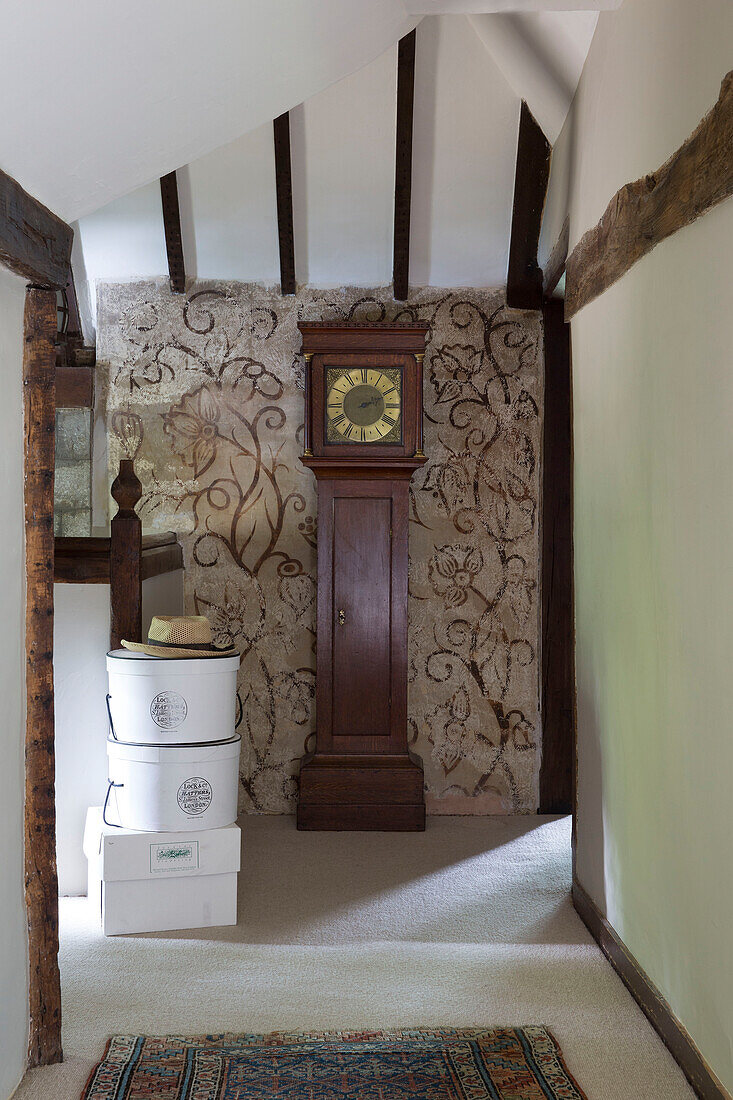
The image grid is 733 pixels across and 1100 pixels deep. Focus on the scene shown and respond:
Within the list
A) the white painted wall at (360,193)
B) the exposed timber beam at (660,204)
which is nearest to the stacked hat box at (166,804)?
the exposed timber beam at (660,204)

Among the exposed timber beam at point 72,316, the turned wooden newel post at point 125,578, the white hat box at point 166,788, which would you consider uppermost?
the exposed timber beam at point 72,316

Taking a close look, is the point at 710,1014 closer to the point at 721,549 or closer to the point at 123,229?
the point at 721,549

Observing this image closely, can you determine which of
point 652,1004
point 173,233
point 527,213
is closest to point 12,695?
point 652,1004

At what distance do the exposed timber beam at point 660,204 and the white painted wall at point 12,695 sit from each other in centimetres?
140

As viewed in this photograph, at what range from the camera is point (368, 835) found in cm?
389

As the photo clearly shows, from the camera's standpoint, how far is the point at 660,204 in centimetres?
219

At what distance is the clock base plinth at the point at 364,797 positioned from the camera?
13.0 feet

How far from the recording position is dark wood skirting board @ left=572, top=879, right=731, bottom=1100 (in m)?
1.95

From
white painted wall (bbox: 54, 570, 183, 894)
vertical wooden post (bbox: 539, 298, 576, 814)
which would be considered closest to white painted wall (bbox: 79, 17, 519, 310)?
vertical wooden post (bbox: 539, 298, 576, 814)

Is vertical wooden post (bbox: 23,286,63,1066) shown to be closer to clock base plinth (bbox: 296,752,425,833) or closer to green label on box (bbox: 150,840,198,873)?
green label on box (bbox: 150,840,198,873)

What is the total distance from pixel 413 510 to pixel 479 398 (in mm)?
573

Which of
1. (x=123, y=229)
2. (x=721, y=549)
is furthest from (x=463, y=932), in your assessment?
(x=123, y=229)

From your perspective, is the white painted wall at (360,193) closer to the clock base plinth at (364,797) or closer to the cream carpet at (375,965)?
the clock base plinth at (364,797)

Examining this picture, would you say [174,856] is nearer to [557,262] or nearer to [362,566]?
[362,566]
